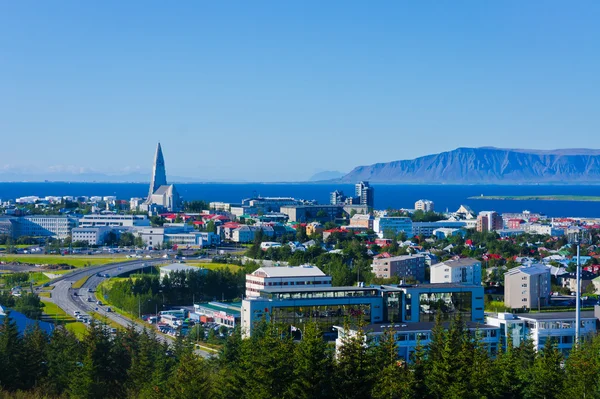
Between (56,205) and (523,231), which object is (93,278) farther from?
(56,205)

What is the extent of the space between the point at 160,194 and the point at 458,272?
4130 cm

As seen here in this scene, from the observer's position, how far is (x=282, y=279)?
816 inches

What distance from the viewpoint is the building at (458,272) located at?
24.9m

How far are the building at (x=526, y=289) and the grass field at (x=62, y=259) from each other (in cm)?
1555

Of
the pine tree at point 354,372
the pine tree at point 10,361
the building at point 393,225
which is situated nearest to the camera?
the pine tree at point 354,372

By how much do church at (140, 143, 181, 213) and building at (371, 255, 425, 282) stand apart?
99.8 ft

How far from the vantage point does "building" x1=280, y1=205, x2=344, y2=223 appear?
54.3 meters

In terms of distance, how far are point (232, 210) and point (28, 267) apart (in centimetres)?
2747

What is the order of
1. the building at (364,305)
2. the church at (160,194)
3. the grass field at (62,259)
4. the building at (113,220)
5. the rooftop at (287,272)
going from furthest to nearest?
the church at (160,194) < the building at (113,220) < the grass field at (62,259) < the rooftop at (287,272) < the building at (364,305)

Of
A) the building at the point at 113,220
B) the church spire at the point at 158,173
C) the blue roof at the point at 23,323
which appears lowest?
the blue roof at the point at 23,323

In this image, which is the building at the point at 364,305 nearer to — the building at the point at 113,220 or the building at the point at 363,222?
the building at the point at 363,222

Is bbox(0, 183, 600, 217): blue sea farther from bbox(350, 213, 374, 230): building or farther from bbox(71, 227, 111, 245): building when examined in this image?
bbox(71, 227, 111, 245): building

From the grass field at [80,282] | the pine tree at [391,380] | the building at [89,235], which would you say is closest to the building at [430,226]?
the building at [89,235]

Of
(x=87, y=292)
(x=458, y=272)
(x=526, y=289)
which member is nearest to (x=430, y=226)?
(x=458, y=272)
